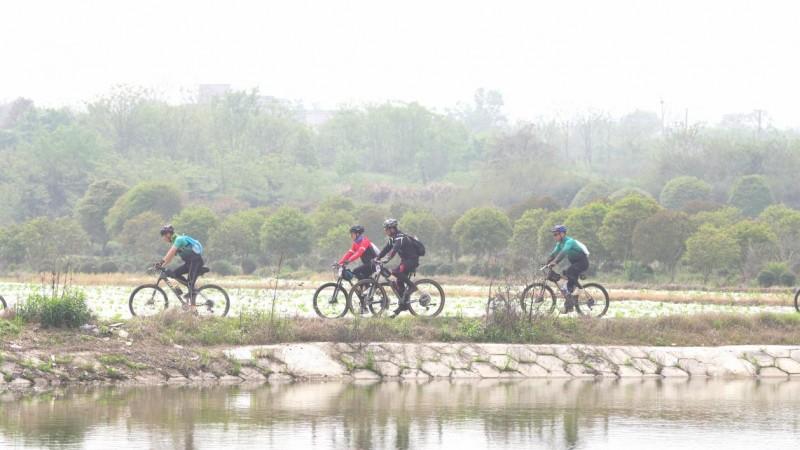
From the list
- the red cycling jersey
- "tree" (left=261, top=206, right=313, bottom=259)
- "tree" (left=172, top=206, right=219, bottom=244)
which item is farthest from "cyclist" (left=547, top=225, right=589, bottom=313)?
"tree" (left=172, top=206, right=219, bottom=244)

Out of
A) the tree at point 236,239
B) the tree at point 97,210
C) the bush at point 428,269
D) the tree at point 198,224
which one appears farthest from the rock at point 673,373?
the tree at point 97,210

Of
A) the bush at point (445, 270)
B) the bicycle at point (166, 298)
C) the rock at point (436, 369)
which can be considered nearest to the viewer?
the rock at point (436, 369)

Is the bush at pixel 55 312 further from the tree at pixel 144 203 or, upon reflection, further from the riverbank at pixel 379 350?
the tree at pixel 144 203

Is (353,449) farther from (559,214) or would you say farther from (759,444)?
(559,214)

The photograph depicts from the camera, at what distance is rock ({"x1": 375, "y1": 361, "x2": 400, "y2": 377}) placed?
17703 mm

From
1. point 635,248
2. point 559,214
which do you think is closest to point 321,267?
point 559,214

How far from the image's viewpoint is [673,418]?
46.1 feet

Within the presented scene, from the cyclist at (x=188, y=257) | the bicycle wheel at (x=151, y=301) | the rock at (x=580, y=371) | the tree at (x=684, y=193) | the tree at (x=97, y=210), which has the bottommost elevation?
the rock at (x=580, y=371)

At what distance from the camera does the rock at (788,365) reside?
19.5 meters

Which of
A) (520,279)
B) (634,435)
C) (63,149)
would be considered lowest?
(634,435)

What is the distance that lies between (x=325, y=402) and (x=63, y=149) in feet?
290

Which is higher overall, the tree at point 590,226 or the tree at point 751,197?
the tree at point 751,197

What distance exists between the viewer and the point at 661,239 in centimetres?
5497

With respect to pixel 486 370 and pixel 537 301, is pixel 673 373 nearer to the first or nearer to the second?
pixel 537 301
